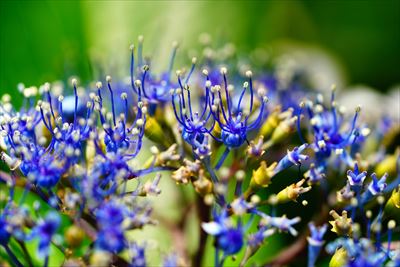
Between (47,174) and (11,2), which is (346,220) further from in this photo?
(11,2)

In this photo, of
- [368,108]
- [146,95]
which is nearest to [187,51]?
[368,108]

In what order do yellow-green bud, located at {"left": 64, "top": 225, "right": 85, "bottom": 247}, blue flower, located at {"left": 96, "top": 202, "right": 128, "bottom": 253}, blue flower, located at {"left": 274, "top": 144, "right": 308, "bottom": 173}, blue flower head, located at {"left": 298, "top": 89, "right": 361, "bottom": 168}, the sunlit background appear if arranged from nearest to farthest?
blue flower, located at {"left": 96, "top": 202, "right": 128, "bottom": 253} < yellow-green bud, located at {"left": 64, "top": 225, "right": 85, "bottom": 247} < blue flower, located at {"left": 274, "top": 144, "right": 308, "bottom": 173} < blue flower head, located at {"left": 298, "top": 89, "right": 361, "bottom": 168} < the sunlit background

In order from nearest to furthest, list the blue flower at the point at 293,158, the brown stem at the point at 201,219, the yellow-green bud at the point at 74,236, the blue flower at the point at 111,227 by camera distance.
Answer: the blue flower at the point at 111,227, the yellow-green bud at the point at 74,236, the blue flower at the point at 293,158, the brown stem at the point at 201,219

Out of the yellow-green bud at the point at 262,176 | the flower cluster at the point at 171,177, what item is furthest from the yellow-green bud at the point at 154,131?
the yellow-green bud at the point at 262,176

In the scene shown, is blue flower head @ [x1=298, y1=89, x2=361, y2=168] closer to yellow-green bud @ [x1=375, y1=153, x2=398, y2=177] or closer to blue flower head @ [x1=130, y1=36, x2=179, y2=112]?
yellow-green bud @ [x1=375, y1=153, x2=398, y2=177]

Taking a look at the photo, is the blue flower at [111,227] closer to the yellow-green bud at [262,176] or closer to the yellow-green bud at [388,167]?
the yellow-green bud at [262,176]

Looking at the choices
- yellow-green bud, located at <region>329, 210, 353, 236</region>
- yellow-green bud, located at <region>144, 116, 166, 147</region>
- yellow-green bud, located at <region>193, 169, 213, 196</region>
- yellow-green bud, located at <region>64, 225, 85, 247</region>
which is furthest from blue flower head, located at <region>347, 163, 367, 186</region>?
yellow-green bud, located at <region>64, 225, 85, 247</region>

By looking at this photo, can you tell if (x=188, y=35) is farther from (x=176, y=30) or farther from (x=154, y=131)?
(x=154, y=131)

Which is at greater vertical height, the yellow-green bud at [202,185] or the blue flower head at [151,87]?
the blue flower head at [151,87]

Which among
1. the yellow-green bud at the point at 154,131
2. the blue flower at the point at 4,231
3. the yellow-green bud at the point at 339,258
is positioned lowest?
the yellow-green bud at the point at 339,258
